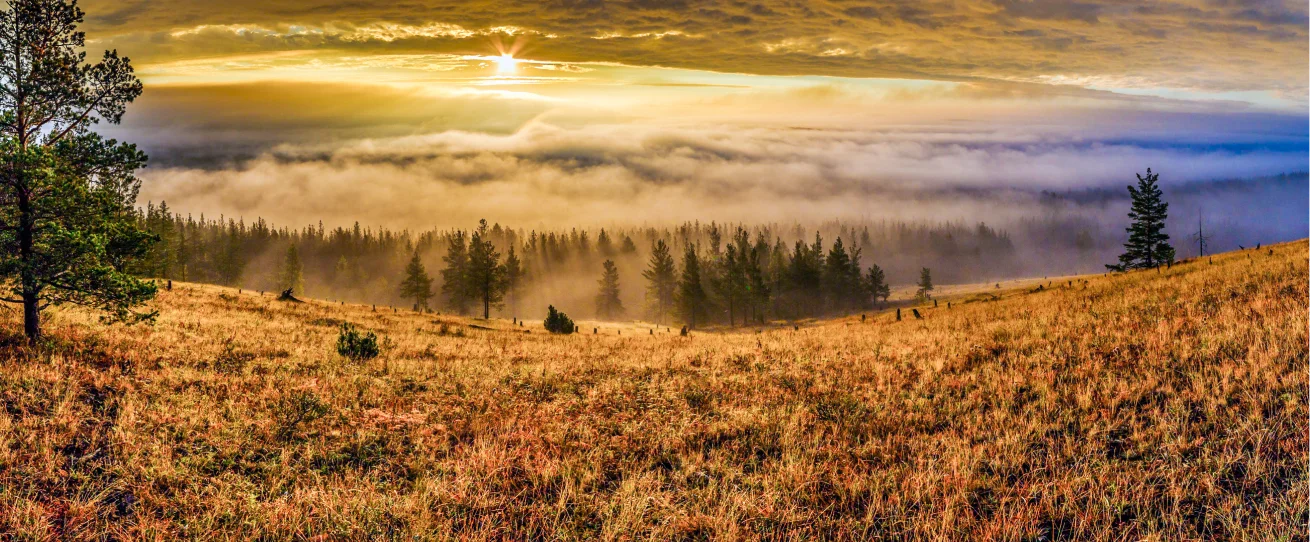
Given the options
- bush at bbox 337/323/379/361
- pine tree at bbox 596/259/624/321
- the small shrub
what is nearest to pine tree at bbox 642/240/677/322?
pine tree at bbox 596/259/624/321

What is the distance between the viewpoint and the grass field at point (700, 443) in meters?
5.45

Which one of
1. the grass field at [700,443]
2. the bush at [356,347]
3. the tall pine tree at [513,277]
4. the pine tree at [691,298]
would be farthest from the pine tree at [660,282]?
the grass field at [700,443]

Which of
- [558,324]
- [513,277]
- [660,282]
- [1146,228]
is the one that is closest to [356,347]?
[558,324]

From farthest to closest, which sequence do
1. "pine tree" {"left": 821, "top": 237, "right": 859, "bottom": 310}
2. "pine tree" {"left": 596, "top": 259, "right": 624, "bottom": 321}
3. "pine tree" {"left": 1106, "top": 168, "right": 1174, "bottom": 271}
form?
"pine tree" {"left": 596, "top": 259, "right": 624, "bottom": 321} → "pine tree" {"left": 821, "top": 237, "right": 859, "bottom": 310} → "pine tree" {"left": 1106, "top": 168, "right": 1174, "bottom": 271}

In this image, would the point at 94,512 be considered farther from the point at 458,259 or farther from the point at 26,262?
the point at 458,259

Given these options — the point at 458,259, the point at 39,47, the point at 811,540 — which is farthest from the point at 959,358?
the point at 458,259

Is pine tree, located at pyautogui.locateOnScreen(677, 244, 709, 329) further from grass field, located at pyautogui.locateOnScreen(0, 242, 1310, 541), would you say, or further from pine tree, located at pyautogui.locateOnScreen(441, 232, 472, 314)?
grass field, located at pyautogui.locateOnScreen(0, 242, 1310, 541)

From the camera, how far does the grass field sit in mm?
5453

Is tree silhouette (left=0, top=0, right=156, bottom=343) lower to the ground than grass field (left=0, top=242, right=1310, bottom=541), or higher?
higher

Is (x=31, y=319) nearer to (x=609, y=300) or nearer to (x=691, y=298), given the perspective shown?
(x=691, y=298)

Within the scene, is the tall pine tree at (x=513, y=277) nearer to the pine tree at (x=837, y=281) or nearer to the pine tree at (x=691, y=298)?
the pine tree at (x=691, y=298)

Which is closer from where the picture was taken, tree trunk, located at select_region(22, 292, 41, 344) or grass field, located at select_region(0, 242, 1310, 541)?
grass field, located at select_region(0, 242, 1310, 541)

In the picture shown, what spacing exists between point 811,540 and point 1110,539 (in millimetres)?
2511

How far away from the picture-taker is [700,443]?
7.74 m
